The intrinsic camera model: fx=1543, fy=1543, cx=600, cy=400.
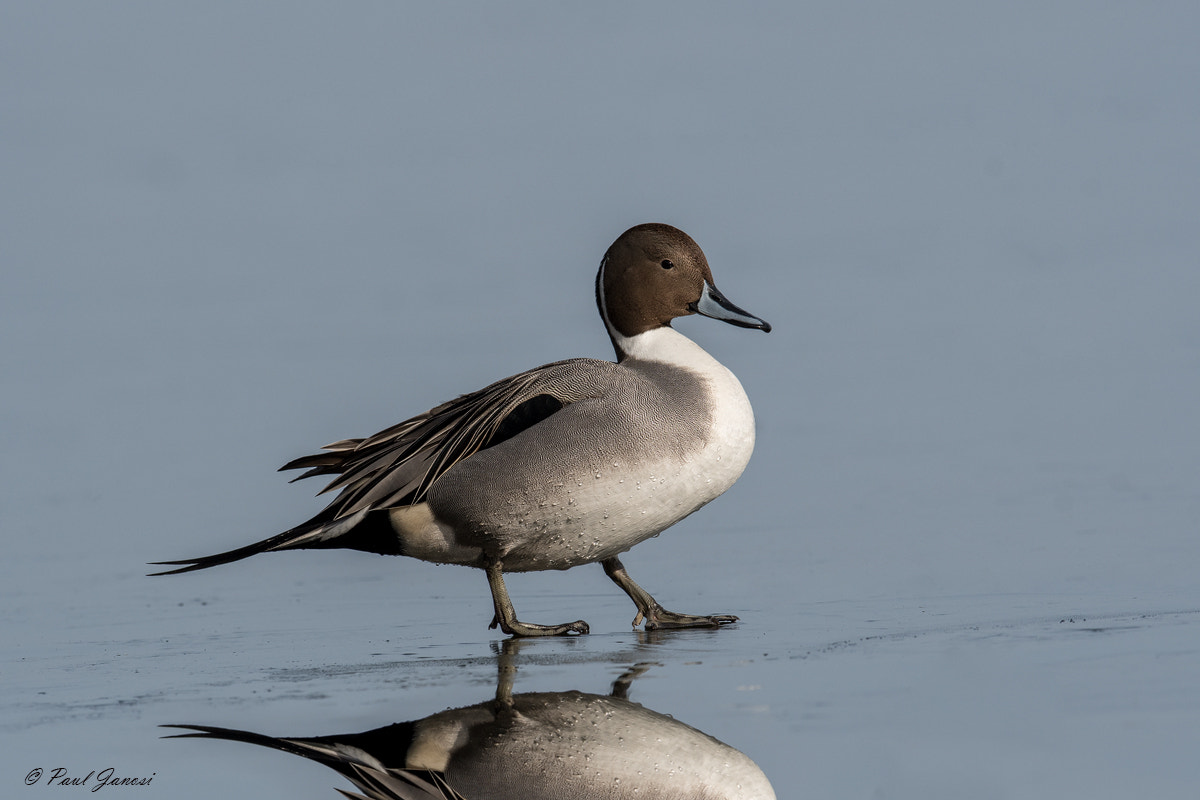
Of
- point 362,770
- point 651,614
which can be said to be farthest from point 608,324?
point 362,770

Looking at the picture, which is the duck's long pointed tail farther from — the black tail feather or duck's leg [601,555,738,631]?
duck's leg [601,555,738,631]

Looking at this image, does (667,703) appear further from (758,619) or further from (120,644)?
(120,644)

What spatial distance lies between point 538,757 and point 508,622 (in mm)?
1807

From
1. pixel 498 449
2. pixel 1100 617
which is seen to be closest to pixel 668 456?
pixel 498 449

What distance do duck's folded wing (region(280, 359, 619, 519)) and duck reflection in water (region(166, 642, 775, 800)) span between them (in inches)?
59.5

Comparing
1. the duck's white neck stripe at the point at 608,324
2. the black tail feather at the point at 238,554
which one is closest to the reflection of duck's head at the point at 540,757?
the black tail feather at the point at 238,554

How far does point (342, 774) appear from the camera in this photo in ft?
12.2

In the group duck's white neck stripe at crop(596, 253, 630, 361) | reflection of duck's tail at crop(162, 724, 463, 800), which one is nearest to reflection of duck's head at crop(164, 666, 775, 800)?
reflection of duck's tail at crop(162, 724, 463, 800)

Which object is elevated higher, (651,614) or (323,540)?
(323,540)

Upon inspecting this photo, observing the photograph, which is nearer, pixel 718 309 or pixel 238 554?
pixel 238 554

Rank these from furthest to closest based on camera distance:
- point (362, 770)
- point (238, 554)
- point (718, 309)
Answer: point (718, 309) < point (238, 554) < point (362, 770)

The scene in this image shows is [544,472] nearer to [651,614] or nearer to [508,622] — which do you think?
[508,622]

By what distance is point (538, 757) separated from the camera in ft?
12.4

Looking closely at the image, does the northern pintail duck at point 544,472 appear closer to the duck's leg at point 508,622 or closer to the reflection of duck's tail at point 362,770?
the duck's leg at point 508,622
